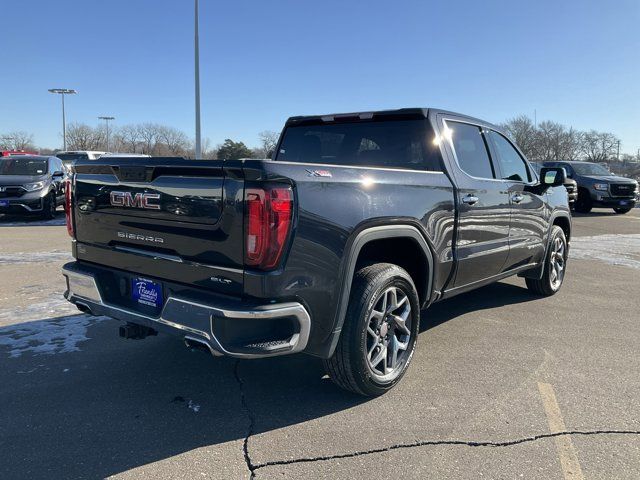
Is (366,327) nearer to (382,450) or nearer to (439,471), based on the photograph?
(382,450)

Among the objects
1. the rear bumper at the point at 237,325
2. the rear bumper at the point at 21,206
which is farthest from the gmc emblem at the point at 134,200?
the rear bumper at the point at 21,206

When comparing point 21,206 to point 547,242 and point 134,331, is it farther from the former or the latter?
point 547,242

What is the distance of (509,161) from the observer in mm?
5191

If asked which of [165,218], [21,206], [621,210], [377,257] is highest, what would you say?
[165,218]

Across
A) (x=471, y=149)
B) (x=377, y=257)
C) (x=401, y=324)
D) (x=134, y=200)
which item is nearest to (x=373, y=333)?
(x=401, y=324)

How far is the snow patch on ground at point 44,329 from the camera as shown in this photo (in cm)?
417

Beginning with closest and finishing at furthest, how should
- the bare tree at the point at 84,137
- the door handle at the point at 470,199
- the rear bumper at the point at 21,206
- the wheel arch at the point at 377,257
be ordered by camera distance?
the wheel arch at the point at 377,257 → the door handle at the point at 470,199 → the rear bumper at the point at 21,206 → the bare tree at the point at 84,137

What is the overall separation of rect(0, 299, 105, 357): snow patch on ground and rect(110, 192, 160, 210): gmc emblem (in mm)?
1606

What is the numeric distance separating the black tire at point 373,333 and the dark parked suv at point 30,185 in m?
12.1

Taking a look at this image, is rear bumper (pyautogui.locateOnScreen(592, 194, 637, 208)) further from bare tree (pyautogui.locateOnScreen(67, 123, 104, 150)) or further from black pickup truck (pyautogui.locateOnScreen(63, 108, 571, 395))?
bare tree (pyautogui.locateOnScreen(67, 123, 104, 150))

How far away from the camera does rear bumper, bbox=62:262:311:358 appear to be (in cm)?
262

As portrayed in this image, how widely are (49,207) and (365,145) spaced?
37.6ft

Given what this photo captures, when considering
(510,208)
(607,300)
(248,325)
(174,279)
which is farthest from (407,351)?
(607,300)

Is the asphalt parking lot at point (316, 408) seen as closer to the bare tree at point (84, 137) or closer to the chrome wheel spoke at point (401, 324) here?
the chrome wheel spoke at point (401, 324)
